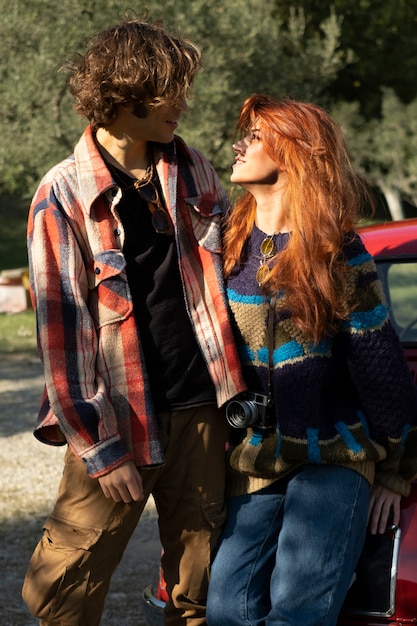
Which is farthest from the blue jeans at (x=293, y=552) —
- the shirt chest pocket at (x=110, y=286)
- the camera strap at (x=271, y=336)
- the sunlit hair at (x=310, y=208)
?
the shirt chest pocket at (x=110, y=286)

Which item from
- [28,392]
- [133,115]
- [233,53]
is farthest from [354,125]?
[133,115]

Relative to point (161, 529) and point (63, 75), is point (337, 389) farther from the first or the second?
point (63, 75)

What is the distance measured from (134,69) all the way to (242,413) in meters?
0.97

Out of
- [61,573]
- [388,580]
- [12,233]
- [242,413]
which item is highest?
[242,413]

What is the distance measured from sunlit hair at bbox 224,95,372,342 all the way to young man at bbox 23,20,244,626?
216mm

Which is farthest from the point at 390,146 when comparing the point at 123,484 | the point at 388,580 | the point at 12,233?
the point at 123,484

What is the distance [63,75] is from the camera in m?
14.6

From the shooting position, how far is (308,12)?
105 feet

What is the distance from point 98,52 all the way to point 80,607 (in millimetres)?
1510

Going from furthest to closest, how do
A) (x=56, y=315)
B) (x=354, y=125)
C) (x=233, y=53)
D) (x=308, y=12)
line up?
1. (x=308, y=12)
2. (x=354, y=125)
3. (x=233, y=53)
4. (x=56, y=315)

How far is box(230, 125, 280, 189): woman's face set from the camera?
8.96 ft

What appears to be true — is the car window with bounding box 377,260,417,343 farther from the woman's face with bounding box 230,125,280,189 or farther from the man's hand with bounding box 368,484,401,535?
the woman's face with bounding box 230,125,280,189

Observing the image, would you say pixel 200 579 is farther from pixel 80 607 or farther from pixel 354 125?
pixel 354 125

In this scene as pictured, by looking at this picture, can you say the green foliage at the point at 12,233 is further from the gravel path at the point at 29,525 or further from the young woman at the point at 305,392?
the young woman at the point at 305,392
